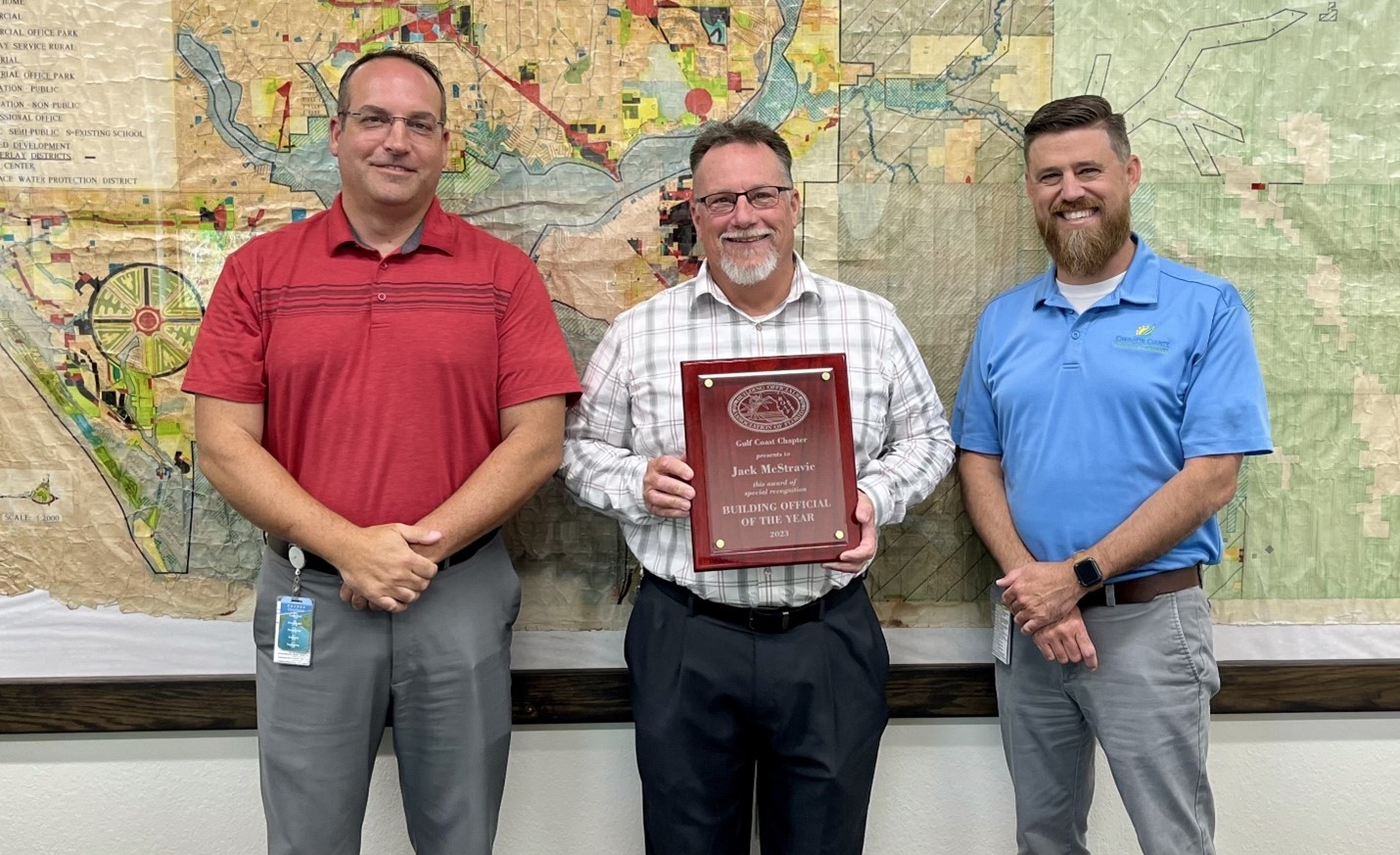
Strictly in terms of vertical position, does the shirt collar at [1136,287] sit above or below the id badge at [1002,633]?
above

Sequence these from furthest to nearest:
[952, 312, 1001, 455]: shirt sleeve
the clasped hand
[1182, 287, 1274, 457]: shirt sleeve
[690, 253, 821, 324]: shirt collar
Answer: [952, 312, 1001, 455]: shirt sleeve → [690, 253, 821, 324]: shirt collar → [1182, 287, 1274, 457]: shirt sleeve → the clasped hand

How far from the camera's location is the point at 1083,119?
1628 mm

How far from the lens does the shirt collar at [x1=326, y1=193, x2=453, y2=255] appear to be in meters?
1.56

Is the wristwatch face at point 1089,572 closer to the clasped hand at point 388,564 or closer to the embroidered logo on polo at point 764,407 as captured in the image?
the embroidered logo on polo at point 764,407

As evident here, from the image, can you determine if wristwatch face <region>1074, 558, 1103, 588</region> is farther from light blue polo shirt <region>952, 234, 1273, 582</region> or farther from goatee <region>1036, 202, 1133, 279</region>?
goatee <region>1036, 202, 1133, 279</region>

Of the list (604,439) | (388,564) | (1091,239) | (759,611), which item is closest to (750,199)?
(604,439)

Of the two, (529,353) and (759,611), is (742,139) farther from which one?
(759,611)

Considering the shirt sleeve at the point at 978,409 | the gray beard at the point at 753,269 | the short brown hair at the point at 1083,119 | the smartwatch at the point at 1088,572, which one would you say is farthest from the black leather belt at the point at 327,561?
the short brown hair at the point at 1083,119

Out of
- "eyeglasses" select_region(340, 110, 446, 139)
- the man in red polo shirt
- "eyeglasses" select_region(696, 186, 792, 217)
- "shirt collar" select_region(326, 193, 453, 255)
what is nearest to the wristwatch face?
"eyeglasses" select_region(696, 186, 792, 217)

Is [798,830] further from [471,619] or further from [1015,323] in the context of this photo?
[1015,323]

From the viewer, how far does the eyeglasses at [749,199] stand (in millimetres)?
1604

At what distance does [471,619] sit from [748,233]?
81 centimetres

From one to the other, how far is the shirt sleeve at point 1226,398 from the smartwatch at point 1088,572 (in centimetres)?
25

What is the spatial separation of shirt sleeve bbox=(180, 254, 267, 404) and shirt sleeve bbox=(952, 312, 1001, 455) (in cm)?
125
